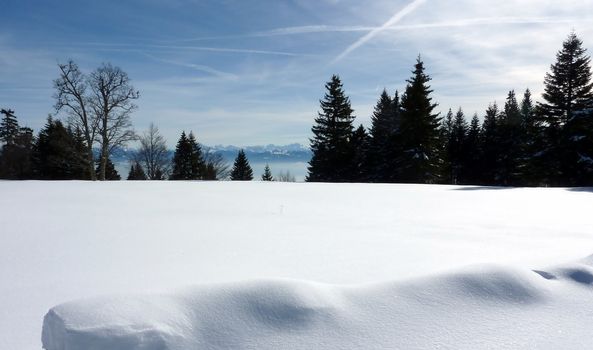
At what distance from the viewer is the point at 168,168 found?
39312 mm

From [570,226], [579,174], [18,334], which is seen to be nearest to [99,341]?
Answer: [18,334]

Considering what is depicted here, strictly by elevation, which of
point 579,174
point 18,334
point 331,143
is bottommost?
point 18,334

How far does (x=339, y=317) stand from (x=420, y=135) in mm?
26658

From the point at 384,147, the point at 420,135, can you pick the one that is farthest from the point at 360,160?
the point at 420,135

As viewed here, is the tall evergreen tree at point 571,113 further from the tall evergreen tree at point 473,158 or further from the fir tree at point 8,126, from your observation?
the fir tree at point 8,126

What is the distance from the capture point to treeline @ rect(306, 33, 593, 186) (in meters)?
20.3

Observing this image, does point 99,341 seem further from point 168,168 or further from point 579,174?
point 168,168

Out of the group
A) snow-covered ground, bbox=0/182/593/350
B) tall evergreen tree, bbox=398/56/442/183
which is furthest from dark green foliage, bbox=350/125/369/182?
snow-covered ground, bbox=0/182/593/350

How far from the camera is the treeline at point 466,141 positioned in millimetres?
20281

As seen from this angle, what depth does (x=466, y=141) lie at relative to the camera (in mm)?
35844

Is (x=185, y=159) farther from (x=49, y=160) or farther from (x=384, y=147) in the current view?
(x=384, y=147)

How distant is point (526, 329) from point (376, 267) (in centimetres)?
121

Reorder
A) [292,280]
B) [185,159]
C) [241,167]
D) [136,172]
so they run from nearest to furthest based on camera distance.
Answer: [292,280] → [185,159] → [241,167] → [136,172]

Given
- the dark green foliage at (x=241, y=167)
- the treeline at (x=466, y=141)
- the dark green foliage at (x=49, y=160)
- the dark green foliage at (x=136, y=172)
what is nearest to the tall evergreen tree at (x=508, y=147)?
the treeline at (x=466, y=141)
